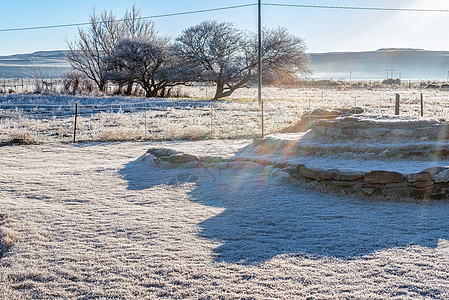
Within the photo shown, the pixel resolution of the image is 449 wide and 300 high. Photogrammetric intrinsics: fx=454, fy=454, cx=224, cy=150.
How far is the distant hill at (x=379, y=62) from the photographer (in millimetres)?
141875

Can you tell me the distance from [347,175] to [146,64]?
2993 cm

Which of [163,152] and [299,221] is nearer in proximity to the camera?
[299,221]

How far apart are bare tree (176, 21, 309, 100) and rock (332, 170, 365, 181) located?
88.2ft

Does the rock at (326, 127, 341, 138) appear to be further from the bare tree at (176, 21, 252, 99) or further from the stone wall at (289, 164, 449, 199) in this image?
the bare tree at (176, 21, 252, 99)

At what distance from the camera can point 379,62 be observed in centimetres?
14975

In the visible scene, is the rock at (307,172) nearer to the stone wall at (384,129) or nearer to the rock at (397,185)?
the rock at (397,185)

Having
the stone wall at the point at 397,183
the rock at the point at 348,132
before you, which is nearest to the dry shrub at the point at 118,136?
the rock at the point at 348,132

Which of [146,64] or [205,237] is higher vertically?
[146,64]

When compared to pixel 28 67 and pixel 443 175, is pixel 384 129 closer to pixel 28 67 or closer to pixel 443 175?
pixel 443 175

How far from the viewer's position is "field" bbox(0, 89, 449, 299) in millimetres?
4211

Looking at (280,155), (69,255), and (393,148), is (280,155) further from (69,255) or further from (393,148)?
(69,255)

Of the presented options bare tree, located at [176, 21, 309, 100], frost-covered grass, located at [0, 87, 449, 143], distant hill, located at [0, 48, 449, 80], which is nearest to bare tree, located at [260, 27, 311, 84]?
bare tree, located at [176, 21, 309, 100]

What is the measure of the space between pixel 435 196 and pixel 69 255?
537 centimetres

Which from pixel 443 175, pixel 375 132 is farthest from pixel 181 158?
pixel 443 175
